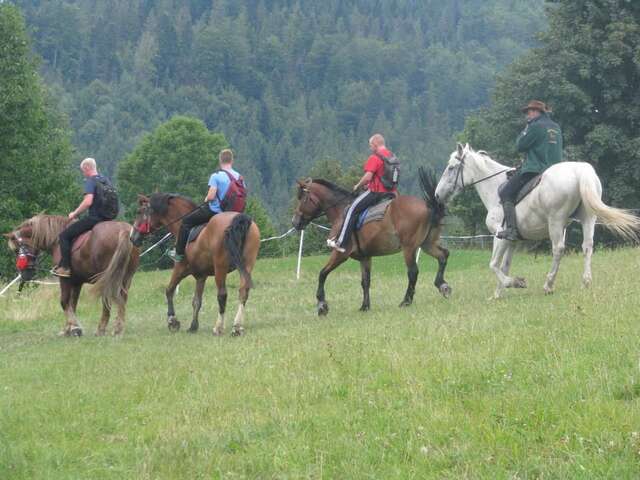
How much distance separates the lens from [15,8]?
161 feet

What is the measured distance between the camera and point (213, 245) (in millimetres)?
15461

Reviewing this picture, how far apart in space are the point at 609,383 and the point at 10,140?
42905 mm

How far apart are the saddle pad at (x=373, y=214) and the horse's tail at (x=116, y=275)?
12.8ft

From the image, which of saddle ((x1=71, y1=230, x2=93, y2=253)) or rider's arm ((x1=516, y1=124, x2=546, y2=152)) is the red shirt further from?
saddle ((x1=71, y1=230, x2=93, y2=253))

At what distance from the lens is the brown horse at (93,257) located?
16469 mm

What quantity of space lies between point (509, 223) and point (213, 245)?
4687mm

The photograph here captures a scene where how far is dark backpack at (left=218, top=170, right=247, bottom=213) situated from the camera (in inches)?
641

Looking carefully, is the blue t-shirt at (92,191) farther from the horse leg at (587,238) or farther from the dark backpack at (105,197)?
the horse leg at (587,238)

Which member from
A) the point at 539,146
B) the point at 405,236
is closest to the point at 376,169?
the point at 405,236

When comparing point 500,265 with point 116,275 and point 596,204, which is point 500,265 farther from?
point 116,275

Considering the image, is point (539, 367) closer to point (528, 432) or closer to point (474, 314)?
point (528, 432)

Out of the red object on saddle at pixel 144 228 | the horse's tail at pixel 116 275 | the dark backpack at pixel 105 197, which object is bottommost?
the horse's tail at pixel 116 275

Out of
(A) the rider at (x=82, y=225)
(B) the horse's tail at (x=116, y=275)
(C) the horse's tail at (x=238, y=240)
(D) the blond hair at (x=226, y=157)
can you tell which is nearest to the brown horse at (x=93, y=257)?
(B) the horse's tail at (x=116, y=275)

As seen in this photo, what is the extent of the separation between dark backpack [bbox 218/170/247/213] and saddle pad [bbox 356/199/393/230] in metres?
2.07
